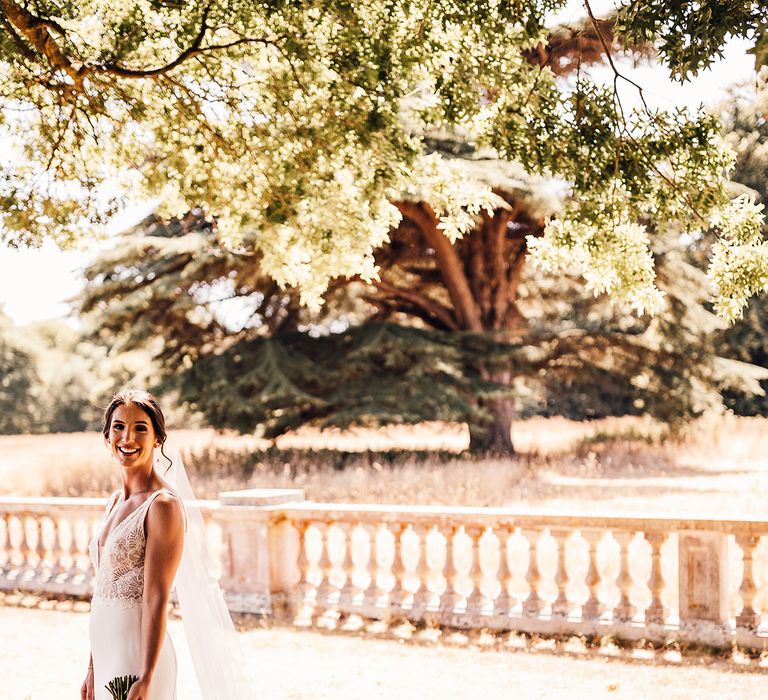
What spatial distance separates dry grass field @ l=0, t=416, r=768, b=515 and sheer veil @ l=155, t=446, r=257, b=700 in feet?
37.9

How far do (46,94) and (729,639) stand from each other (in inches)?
355

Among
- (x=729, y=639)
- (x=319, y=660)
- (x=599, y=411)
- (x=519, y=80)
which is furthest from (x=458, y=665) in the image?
(x=599, y=411)

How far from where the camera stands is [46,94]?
10039 millimetres

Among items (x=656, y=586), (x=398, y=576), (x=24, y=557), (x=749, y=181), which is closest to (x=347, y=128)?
(x=398, y=576)

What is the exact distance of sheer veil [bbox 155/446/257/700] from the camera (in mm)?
3883

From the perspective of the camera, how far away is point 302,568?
860 cm

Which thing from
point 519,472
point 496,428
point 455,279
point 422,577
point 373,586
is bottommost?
point 519,472

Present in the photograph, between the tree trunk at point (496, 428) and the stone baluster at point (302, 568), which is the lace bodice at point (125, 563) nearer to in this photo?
the stone baluster at point (302, 568)

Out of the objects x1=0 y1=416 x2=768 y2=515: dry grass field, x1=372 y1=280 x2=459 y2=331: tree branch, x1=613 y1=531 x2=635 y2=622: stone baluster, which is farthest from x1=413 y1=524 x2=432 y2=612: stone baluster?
x1=372 y1=280 x2=459 y2=331: tree branch

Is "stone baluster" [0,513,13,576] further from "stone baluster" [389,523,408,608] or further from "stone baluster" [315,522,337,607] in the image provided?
"stone baluster" [389,523,408,608]

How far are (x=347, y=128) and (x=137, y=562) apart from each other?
218 inches

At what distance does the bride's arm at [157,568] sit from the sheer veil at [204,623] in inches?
25.5

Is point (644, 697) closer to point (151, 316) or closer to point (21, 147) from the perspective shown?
point (21, 147)

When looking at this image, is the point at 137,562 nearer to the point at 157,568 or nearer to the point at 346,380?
the point at 157,568
